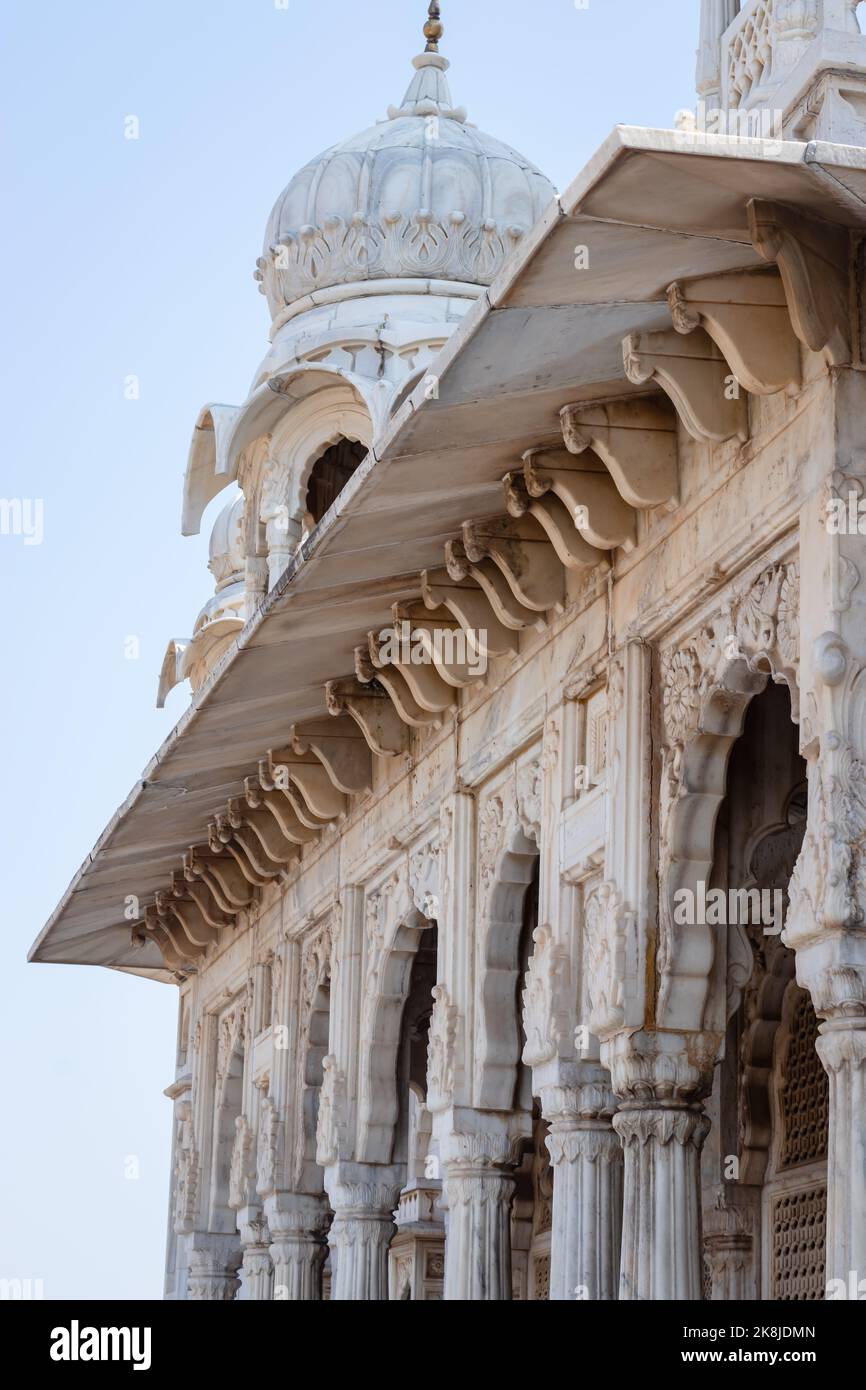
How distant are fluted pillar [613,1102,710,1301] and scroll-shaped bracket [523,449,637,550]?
211 cm

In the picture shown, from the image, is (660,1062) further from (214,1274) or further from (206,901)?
(214,1274)

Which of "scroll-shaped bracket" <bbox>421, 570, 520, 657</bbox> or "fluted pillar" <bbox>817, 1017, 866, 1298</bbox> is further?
"scroll-shaped bracket" <bbox>421, 570, 520, 657</bbox>

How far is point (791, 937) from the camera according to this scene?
6.84 meters

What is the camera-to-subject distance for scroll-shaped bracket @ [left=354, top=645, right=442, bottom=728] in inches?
442

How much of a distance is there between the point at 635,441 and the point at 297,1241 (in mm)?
6973

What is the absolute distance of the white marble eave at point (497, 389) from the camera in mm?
6531

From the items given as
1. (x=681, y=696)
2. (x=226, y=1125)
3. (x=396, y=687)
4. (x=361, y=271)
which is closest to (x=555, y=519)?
(x=681, y=696)

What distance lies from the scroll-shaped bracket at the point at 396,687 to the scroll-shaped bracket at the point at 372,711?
0.41 metres

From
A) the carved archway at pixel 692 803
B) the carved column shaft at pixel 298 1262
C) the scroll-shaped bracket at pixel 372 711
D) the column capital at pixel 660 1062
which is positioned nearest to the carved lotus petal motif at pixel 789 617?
the carved archway at pixel 692 803

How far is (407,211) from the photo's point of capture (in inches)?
638

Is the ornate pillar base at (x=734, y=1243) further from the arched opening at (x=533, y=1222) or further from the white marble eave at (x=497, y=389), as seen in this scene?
the white marble eave at (x=497, y=389)

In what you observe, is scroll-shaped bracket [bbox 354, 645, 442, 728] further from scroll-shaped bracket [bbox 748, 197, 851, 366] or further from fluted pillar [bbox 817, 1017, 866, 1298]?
fluted pillar [bbox 817, 1017, 866, 1298]

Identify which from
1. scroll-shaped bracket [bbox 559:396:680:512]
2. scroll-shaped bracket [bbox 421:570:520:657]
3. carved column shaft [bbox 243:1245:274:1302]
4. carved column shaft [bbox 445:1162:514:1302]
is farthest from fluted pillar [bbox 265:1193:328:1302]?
scroll-shaped bracket [bbox 559:396:680:512]
